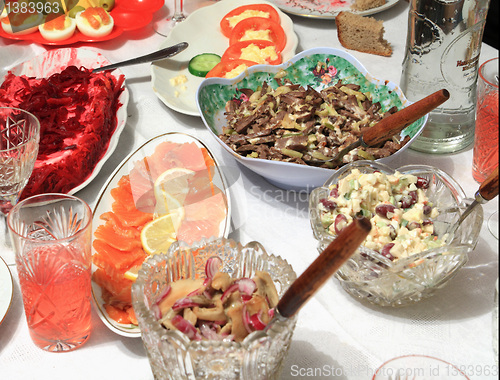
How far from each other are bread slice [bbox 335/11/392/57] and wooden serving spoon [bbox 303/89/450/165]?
0.69 meters

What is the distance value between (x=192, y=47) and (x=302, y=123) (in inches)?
28.1

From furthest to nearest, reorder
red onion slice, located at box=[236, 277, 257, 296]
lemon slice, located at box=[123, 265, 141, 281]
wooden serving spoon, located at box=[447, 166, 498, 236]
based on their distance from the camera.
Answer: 1. lemon slice, located at box=[123, 265, 141, 281]
2. wooden serving spoon, located at box=[447, 166, 498, 236]
3. red onion slice, located at box=[236, 277, 257, 296]

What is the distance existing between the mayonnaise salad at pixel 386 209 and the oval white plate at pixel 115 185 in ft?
0.81

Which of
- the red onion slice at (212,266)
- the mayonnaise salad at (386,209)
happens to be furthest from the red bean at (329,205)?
the red onion slice at (212,266)

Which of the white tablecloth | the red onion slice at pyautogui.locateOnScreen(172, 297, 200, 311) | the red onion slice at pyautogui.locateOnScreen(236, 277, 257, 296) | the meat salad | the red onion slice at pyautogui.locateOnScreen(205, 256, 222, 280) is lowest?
the white tablecloth

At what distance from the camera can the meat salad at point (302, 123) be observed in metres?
1.37

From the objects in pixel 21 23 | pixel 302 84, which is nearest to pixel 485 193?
pixel 302 84

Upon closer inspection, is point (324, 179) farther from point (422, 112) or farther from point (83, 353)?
A: point (83, 353)

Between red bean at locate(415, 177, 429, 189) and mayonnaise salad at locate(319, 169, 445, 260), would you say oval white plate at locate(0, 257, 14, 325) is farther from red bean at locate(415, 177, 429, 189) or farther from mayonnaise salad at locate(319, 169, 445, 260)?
red bean at locate(415, 177, 429, 189)

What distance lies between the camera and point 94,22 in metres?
1.96

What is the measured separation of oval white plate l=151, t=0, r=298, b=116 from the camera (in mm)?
1744

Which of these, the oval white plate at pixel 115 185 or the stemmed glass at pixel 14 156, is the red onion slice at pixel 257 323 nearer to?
the oval white plate at pixel 115 185

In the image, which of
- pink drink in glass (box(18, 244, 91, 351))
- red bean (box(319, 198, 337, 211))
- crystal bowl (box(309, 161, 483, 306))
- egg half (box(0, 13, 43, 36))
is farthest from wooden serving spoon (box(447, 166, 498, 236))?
egg half (box(0, 13, 43, 36))

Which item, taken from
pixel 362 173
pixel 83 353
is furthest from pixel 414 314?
pixel 83 353
